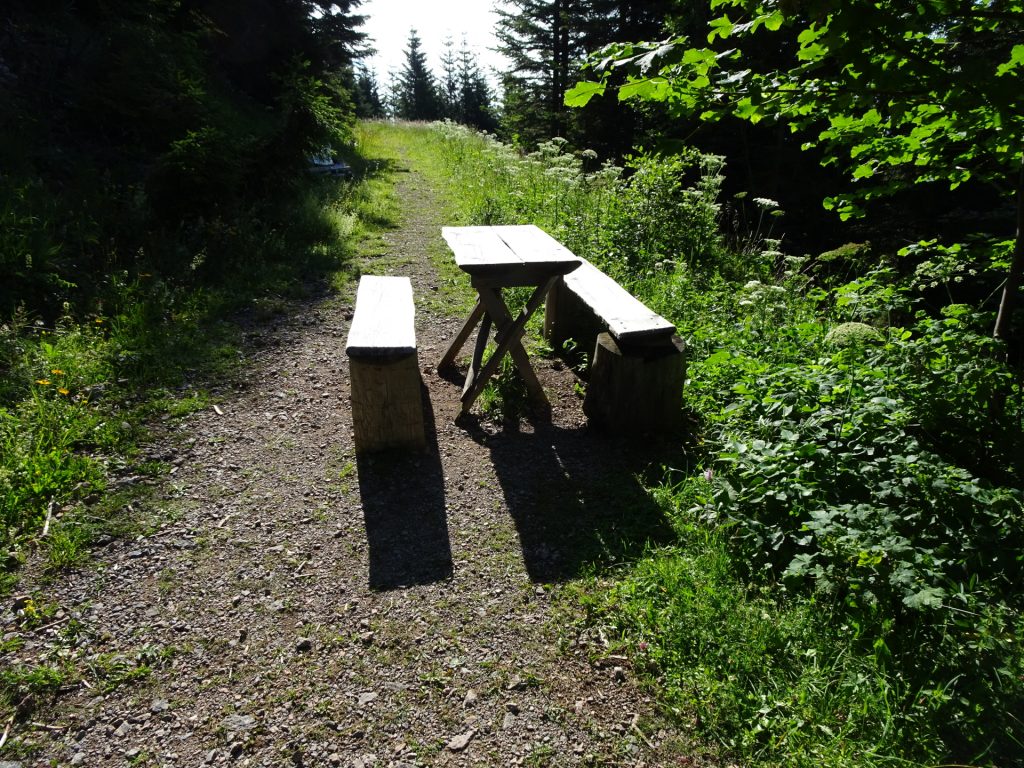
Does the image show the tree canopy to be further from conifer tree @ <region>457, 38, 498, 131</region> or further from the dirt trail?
conifer tree @ <region>457, 38, 498, 131</region>

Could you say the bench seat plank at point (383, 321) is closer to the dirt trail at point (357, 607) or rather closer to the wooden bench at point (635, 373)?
the dirt trail at point (357, 607)

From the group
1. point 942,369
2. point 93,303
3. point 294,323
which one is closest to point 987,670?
point 942,369

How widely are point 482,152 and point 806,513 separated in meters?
12.7

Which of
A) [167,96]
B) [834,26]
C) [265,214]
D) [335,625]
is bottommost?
[335,625]

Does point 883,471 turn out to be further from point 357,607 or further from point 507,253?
point 507,253

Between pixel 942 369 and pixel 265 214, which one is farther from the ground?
pixel 265 214

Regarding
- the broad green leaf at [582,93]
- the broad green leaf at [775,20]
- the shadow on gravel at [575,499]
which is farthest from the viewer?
the shadow on gravel at [575,499]

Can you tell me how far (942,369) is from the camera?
9.95 ft

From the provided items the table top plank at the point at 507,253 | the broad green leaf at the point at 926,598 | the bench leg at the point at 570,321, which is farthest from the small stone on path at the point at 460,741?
the bench leg at the point at 570,321

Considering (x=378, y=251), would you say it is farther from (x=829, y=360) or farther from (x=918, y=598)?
(x=918, y=598)

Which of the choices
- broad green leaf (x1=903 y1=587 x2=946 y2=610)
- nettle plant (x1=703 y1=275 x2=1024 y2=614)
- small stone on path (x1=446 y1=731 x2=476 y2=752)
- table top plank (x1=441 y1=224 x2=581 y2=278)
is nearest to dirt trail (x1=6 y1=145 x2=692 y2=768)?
small stone on path (x1=446 y1=731 x2=476 y2=752)

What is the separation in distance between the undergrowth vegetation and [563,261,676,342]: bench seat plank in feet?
1.95

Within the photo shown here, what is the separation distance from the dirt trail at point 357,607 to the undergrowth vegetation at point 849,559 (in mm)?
274

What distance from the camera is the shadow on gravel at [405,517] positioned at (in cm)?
310
